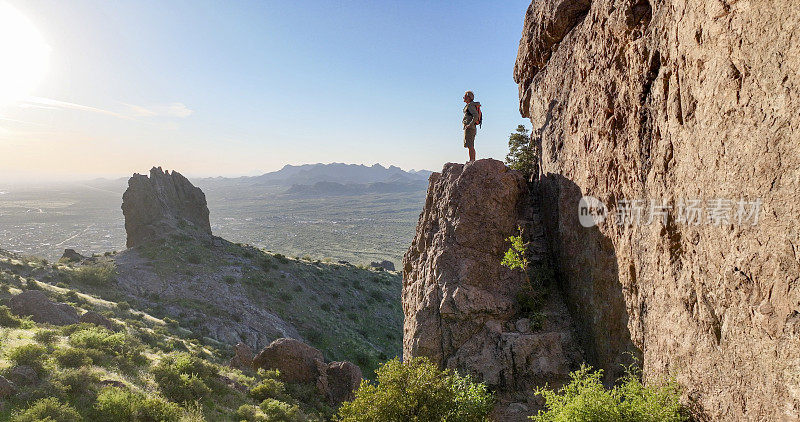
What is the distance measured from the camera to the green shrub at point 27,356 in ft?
47.6

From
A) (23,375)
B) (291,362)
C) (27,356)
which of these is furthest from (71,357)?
(291,362)

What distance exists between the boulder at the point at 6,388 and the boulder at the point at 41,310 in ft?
33.1

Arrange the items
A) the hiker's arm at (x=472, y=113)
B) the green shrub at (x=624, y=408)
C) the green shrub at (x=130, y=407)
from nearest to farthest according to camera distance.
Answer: the green shrub at (x=624, y=408) → the green shrub at (x=130, y=407) → the hiker's arm at (x=472, y=113)

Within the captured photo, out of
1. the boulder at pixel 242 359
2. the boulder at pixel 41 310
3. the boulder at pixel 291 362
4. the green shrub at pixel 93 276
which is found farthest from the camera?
the green shrub at pixel 93 276

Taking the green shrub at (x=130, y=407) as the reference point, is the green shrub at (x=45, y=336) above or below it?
above

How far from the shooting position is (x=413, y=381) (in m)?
11.2

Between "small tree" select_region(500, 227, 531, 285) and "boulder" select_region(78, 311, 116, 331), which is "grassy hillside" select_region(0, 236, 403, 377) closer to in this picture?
"boulder" select_region(78, 311, 116, 331)

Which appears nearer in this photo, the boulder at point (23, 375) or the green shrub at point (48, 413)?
the green shrub at point (48, 413)

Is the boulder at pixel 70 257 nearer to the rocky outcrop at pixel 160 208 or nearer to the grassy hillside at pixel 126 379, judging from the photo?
the rocky outcrop at pixel 160 208

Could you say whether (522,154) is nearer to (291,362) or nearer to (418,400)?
(418,400)

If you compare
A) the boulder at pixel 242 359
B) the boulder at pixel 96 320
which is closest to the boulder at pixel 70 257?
the boulder at pixel 96 320

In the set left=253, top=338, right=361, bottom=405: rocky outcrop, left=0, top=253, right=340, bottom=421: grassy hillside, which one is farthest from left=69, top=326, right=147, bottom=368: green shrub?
left=253, top=338, right=361, bottom=405: rocky outcrop

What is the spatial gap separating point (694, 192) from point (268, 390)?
71.5ft

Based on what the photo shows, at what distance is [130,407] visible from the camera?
13.6 meters
